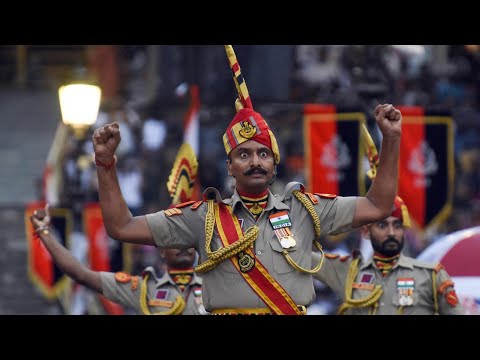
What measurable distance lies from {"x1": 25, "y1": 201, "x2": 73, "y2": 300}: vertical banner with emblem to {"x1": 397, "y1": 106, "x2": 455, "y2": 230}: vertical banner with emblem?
4376mm

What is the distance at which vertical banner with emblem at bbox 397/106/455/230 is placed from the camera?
1384cm

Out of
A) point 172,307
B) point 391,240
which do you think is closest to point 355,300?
point 391,240

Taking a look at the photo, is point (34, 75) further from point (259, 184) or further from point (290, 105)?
point (259, 184)

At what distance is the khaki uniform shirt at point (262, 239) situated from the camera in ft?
19.8

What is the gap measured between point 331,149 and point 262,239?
7887 mm

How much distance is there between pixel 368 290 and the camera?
8.87 m

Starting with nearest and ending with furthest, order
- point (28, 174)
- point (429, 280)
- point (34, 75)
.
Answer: point (429, 280) → point (28, 174) → point (34, 75)

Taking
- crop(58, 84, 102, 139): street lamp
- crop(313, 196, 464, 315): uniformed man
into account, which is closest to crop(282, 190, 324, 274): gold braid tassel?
crop(313, 196, 464, 315): uniformed man

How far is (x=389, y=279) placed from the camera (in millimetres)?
8883

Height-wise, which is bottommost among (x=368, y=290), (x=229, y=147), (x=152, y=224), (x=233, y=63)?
(x=368, y=290)

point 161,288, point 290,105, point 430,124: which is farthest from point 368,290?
point 290,105

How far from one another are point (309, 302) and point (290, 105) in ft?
33.2

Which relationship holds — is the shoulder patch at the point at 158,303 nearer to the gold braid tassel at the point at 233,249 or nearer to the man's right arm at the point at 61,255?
the man's right arm at the point at 61,255

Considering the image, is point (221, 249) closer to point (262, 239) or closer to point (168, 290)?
point (262, 239)
